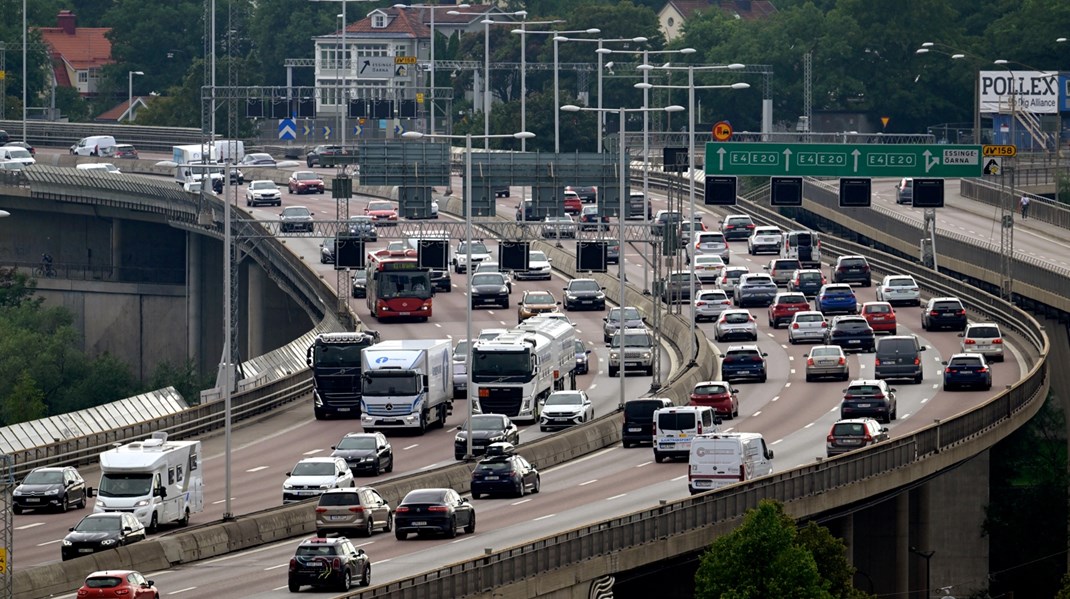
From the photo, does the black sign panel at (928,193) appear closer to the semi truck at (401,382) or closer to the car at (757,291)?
the car at (757,291)

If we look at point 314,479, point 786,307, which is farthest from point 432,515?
point 786,307

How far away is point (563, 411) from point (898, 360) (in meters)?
13.7

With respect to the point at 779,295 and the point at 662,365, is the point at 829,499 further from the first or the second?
the point at 779,295

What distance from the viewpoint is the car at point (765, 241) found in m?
119

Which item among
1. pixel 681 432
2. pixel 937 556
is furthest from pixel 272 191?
pixel 681 432

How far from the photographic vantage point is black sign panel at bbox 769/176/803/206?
9288 cm

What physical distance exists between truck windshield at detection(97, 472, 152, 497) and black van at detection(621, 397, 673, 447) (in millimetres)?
18746

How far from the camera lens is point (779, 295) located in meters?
95.2

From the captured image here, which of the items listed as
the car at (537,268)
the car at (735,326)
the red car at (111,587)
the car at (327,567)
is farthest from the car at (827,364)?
the red car at (111,587)

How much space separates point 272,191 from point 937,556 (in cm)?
6363

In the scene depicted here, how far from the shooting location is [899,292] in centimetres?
10025

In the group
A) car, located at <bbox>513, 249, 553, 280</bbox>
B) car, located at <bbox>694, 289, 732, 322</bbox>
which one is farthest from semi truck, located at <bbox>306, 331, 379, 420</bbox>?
car, located at <bbox>513, 249, 553, 280</bbox>

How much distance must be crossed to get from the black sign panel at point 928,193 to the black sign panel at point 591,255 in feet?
41.2

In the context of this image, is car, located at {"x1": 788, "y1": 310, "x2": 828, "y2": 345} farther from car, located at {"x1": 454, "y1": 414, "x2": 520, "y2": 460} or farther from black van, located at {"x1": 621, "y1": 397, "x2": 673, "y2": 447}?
car, located at {"x1": 454, "y1": 414, "x2": 520, "y2": 460}
